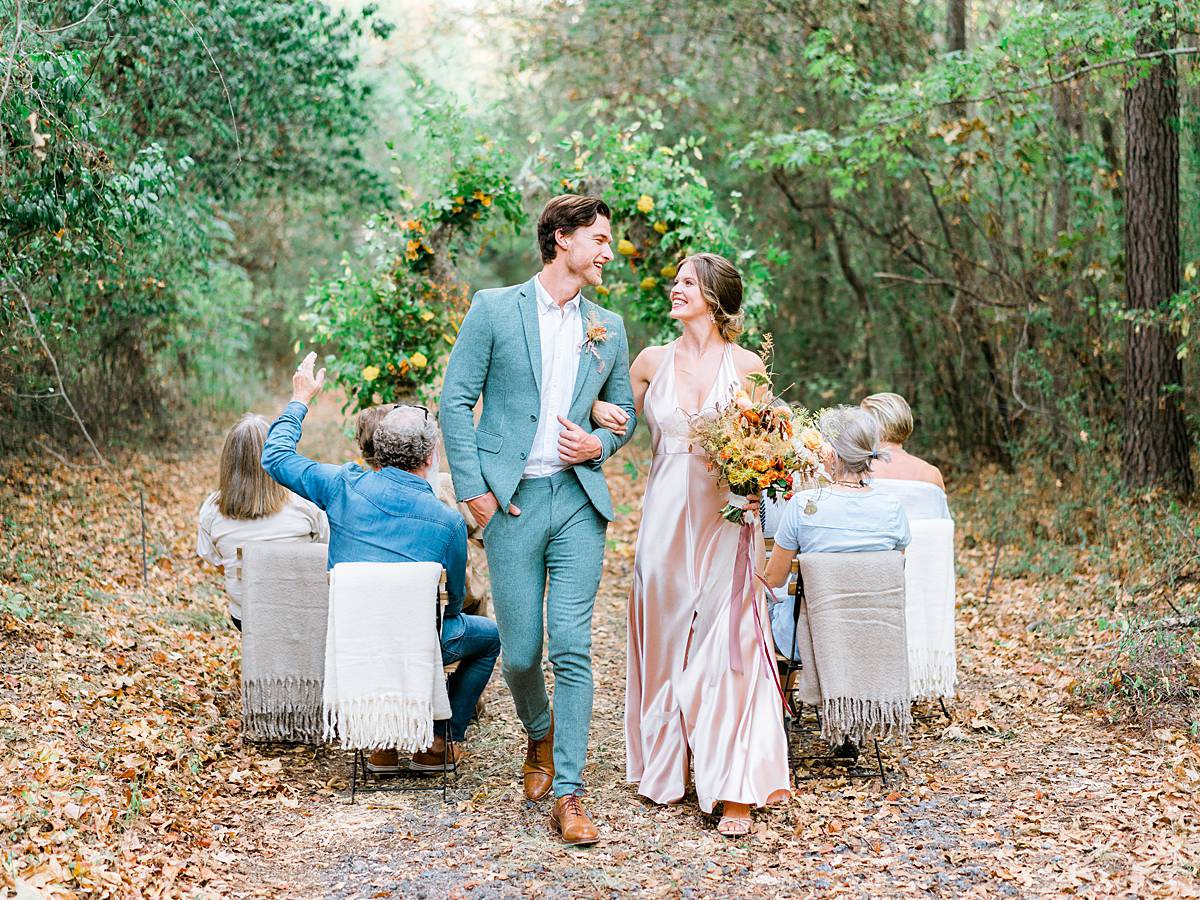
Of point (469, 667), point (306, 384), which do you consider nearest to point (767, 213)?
point (469, 667)

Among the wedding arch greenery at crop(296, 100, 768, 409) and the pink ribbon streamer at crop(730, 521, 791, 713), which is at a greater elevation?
the wedding arch greenery at crop(296, 100, 768, 409)

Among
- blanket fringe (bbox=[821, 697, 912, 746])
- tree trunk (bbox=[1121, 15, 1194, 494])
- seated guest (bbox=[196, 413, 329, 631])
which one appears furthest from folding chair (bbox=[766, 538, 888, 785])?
tree trunk (bbox=[1121, 15, 1194, 494])

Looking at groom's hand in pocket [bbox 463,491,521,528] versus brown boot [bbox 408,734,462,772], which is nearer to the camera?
groom's hand in pocket [bbox 463,491,521,528]

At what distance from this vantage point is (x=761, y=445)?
4.25 m

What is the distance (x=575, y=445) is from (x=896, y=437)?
1.91 m

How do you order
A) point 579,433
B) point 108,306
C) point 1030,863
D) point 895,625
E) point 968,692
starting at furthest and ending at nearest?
1. point 108,306
2. point 968,692
3. point 895,625
4. point 579,433
5. point 1030,863

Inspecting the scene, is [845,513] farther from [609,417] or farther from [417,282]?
[417,282]

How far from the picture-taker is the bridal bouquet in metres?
4.25

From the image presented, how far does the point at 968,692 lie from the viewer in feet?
20.1

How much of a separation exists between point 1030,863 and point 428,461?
2544 mm

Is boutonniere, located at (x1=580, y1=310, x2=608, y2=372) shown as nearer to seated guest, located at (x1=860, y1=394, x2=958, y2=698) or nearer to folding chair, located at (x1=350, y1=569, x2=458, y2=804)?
folding chair, located at (x1=350, y1=569, x2=458, y2=804)

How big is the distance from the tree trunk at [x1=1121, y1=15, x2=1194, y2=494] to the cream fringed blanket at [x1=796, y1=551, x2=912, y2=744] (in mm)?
4767

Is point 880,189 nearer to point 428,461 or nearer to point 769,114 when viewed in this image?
point 769,114

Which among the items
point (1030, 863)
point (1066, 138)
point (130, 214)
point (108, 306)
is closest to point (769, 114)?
point (1066, 138)
